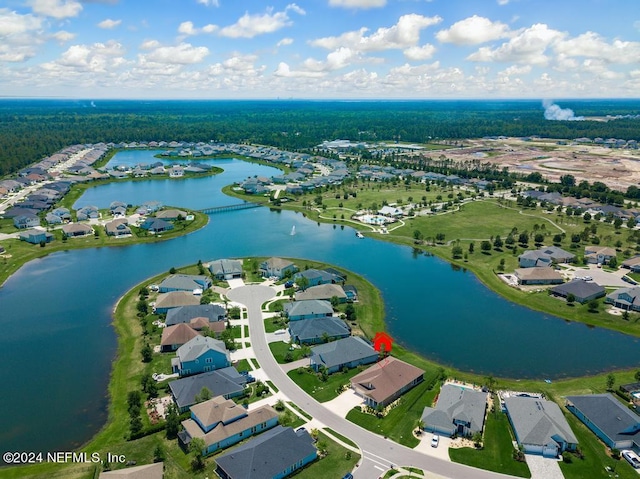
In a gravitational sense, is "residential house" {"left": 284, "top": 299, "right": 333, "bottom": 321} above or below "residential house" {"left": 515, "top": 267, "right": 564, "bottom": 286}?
above

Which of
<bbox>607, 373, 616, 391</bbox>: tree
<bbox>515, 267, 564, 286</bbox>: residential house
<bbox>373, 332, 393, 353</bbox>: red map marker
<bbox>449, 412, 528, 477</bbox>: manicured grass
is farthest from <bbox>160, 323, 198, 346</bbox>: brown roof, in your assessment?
<bbox>515, 267, 564, 286</bbox>: residential house

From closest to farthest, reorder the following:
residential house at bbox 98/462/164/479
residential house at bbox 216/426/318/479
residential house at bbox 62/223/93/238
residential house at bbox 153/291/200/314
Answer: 1. residential house at bbox 98/462/164/479
2. residential house at bbox 216/426/318/479
3. residential house at bbox 153/291/200/314
4. residential house at bbox 62/223/93/238

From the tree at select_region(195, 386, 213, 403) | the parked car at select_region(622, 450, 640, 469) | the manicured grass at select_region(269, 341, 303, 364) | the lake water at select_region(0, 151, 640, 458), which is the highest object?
the tree at select_region(195, 386, 213, 403)

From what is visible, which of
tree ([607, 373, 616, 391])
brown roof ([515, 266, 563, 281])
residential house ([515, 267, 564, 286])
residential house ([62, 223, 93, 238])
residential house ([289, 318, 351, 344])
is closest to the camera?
tree ([607, 373, 616, 391])

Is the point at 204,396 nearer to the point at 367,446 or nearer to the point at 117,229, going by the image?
the point at 367,446

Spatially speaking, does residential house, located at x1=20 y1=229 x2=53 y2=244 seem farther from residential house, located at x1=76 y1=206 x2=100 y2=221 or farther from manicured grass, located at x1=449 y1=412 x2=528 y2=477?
manicured grass, located at x1=449 y1=412 x2=528 y2=477

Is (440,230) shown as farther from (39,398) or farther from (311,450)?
(39,398)

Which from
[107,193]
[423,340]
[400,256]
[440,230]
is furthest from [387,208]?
[107,193]

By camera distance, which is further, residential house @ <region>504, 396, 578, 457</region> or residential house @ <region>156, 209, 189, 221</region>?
residential house @ <region>156, 209, 189, 221</region>
